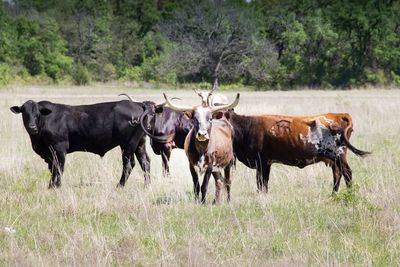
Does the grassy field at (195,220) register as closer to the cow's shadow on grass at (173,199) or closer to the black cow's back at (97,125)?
the cow's shadow on grass at (173,199)

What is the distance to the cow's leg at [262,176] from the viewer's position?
9469mm

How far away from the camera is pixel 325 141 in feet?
31.0

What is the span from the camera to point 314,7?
6128 centimetres

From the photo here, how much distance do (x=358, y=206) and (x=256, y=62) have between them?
1947 inches

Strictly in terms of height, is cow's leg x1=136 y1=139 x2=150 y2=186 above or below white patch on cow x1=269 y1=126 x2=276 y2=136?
below

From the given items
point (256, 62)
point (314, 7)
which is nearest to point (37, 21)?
point (256, 62)

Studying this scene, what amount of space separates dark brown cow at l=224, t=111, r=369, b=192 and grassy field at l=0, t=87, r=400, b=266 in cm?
41

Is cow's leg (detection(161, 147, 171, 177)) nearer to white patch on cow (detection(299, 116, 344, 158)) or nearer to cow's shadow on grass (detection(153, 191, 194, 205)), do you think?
cow's shadow on grass (detection(153, 191, 194, 205))

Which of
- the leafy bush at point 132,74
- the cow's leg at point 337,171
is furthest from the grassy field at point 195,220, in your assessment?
the leafy bush at point 132,74

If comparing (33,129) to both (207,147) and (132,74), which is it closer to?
(207,147)

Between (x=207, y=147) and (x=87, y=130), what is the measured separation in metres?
3.03

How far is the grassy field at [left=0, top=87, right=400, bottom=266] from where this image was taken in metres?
6.12

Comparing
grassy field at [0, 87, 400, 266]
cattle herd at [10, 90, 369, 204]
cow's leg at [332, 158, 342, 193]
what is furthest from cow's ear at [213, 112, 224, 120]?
cow's leg at [332, 158, 342, 193]

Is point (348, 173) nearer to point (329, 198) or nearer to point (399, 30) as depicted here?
point (329, 198)
